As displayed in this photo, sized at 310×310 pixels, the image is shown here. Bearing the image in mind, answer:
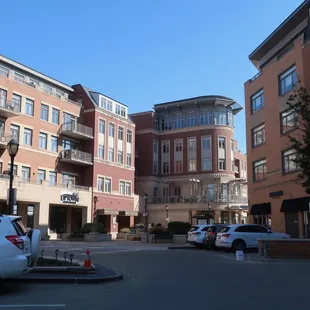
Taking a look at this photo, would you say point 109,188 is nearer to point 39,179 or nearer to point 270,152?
point 39,179

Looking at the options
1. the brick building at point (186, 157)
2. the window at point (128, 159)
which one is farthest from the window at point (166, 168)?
the window at point (128, 159)

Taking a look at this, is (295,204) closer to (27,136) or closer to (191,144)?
(27,136)

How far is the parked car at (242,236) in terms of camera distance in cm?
2447

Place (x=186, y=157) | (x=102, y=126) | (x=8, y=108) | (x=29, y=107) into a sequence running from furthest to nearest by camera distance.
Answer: (x=186, y=157)
(x=102, y=126)
(x=29, y=107)
(x=8, y=108)

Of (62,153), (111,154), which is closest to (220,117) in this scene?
(111,154)

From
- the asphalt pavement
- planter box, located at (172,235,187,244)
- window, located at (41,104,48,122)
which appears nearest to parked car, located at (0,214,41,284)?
the asphalt pavement

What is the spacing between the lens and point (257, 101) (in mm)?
37938

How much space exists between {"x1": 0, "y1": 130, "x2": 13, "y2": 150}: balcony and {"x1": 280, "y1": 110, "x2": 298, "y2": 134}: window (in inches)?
965

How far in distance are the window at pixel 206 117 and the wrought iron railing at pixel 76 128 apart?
A: 20.9 metres

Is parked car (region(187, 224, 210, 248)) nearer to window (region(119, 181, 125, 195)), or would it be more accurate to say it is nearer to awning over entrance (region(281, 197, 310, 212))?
awning over entrance (region(281, 197, 310, 212))

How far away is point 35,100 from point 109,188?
14929mm

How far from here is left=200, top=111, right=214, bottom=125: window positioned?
66.2 metres

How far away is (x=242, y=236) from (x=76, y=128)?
2937 cm

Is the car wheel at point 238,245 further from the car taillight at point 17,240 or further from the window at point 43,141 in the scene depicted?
the window at point 43,141
